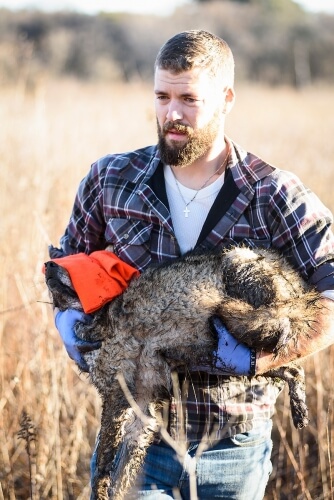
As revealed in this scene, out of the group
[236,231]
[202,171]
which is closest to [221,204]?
[236,231]

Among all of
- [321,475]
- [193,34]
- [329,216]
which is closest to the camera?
[329,216]

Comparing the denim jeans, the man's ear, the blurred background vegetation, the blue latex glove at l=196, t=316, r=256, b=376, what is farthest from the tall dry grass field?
the blurred background vegetation

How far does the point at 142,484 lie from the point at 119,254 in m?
0.95

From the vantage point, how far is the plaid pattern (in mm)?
2531

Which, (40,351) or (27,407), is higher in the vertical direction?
(40,351)

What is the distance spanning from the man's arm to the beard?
2.66 ft

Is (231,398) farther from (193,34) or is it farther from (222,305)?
(193,34)

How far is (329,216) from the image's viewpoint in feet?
8.43

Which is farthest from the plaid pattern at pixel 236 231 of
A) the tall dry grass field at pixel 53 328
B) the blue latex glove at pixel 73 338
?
the tall dry grass field at pixel 53 328

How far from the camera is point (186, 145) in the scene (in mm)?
2658

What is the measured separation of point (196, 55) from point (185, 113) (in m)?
0.24

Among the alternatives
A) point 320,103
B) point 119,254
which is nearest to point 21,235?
point 119,254

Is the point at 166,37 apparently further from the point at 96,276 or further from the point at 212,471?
the point at 212,471

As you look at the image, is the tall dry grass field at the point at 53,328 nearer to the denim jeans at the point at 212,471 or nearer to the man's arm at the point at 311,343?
the denim jeans at the point at 212,471
